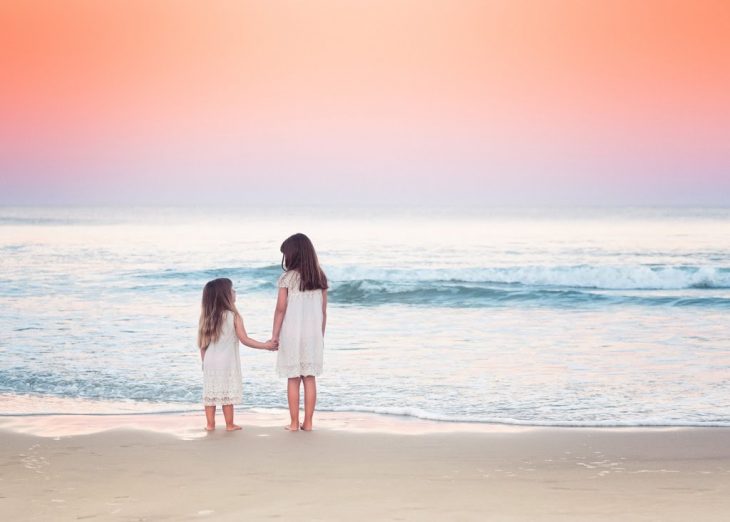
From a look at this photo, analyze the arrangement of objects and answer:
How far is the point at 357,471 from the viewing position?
578cm

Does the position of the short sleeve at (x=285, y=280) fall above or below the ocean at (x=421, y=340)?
above

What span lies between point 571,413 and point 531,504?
3.51 m

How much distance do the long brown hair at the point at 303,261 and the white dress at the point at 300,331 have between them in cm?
5

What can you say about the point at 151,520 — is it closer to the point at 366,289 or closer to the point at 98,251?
the point at 366,289

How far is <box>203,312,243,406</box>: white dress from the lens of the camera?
7227 millimetres

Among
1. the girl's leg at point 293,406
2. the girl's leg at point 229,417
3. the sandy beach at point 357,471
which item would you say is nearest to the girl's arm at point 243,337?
the girl's leg at point 293,406

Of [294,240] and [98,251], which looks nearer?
[294,240]

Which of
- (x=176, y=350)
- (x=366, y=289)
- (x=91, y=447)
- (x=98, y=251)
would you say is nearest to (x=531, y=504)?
(x=91, y=447)

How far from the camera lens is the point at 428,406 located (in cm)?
870

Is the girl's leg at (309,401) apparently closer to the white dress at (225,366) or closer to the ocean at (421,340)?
the white dress at (225,366)

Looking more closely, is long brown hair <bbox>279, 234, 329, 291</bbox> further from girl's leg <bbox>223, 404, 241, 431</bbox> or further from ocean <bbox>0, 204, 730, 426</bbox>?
ocean <bbox>0, 204, 730, 426</bbox>

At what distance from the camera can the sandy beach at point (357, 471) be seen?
4.86 metres

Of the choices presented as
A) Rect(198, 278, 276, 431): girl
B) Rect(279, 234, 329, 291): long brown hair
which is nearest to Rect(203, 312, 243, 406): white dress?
Rect(198, 278, 276, 431): girl

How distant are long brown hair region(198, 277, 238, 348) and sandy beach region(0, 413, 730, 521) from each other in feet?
2.42
